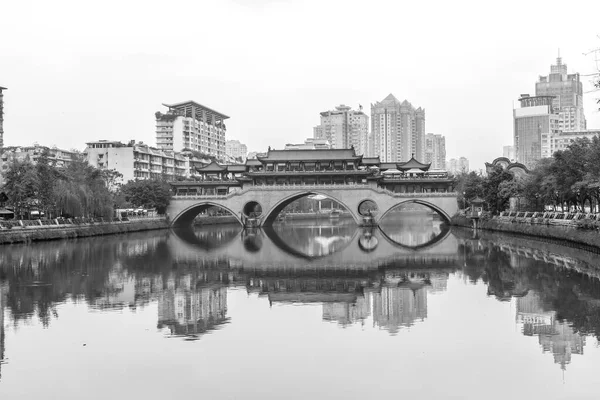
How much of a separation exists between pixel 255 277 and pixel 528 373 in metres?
14.3

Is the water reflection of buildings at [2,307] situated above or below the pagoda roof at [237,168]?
below

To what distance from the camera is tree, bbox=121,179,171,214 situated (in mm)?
59812

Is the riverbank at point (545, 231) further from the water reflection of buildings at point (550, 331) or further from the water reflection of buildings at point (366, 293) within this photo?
the water reflection of buildings at point (550, 331)

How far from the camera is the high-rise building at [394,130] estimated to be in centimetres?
14975

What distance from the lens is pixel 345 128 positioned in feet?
510

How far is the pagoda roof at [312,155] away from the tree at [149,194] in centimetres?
942

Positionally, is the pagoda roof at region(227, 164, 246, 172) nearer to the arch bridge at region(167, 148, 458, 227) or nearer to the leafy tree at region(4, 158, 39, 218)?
the arch bridge at region(167, 148, 458, 227)

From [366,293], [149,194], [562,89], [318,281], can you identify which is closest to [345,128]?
[562,89]

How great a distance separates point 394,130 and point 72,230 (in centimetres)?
11241

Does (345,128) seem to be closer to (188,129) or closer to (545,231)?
(188,129)

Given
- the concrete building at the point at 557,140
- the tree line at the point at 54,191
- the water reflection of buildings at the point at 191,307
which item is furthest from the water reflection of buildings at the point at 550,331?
the concrete building at the point at 557,140

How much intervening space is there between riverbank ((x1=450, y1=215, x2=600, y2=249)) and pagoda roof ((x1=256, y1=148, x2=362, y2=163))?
11.4m

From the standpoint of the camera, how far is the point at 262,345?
519 inches

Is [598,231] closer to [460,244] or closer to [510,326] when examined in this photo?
[460,244]
